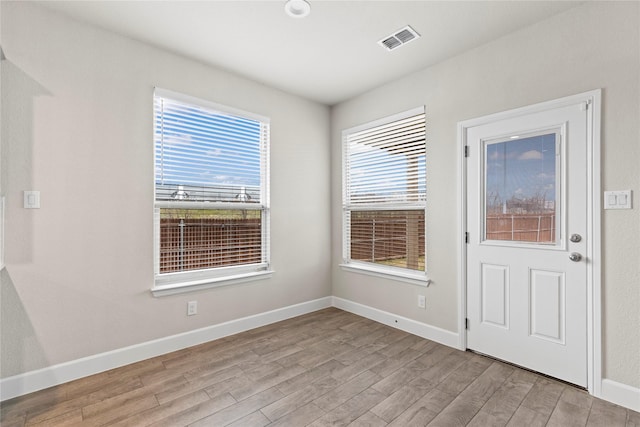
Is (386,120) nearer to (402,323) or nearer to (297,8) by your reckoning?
(297,8)

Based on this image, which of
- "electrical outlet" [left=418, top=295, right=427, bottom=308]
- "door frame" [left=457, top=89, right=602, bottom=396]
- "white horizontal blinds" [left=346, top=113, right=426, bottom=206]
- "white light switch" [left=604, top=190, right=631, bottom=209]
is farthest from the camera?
"white horizontal blinds" [left=346, top=113, right=426, bottom=206]

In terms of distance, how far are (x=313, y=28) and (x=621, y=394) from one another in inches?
135

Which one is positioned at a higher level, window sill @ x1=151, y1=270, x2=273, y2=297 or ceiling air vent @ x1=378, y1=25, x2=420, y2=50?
ceiling air vent @ x1=378, y1=25, x2=420, y2=50

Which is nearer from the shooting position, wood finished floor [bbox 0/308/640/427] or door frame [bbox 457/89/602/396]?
wood finished floor [bbox 0/308/640/427]

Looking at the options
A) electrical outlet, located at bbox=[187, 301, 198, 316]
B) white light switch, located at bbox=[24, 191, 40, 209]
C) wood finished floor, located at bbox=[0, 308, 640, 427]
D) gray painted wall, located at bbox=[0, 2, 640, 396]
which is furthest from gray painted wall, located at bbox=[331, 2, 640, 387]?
white light switch, located at bbox=[24, 191, 40, 209]

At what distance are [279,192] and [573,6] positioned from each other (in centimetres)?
303

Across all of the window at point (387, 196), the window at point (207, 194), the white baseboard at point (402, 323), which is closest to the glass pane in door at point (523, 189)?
the window at point (387, 196)

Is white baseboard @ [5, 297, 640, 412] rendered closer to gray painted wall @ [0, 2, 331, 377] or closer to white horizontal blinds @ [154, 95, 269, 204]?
gray painted wall @ [0, 2, 331, 377]

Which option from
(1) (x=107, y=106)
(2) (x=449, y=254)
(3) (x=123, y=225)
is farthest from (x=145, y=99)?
(2) (x=449, y=254)

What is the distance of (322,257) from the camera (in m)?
4.15

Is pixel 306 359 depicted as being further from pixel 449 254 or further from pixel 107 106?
pixel 107 106

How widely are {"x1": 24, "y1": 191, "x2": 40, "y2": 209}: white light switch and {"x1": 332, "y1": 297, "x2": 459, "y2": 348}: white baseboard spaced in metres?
3.25

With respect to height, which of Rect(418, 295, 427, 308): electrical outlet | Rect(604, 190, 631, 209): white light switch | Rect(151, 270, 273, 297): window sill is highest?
Rect(604, 190, 631, 209): white light switch

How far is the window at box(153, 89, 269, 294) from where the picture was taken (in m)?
2.87
